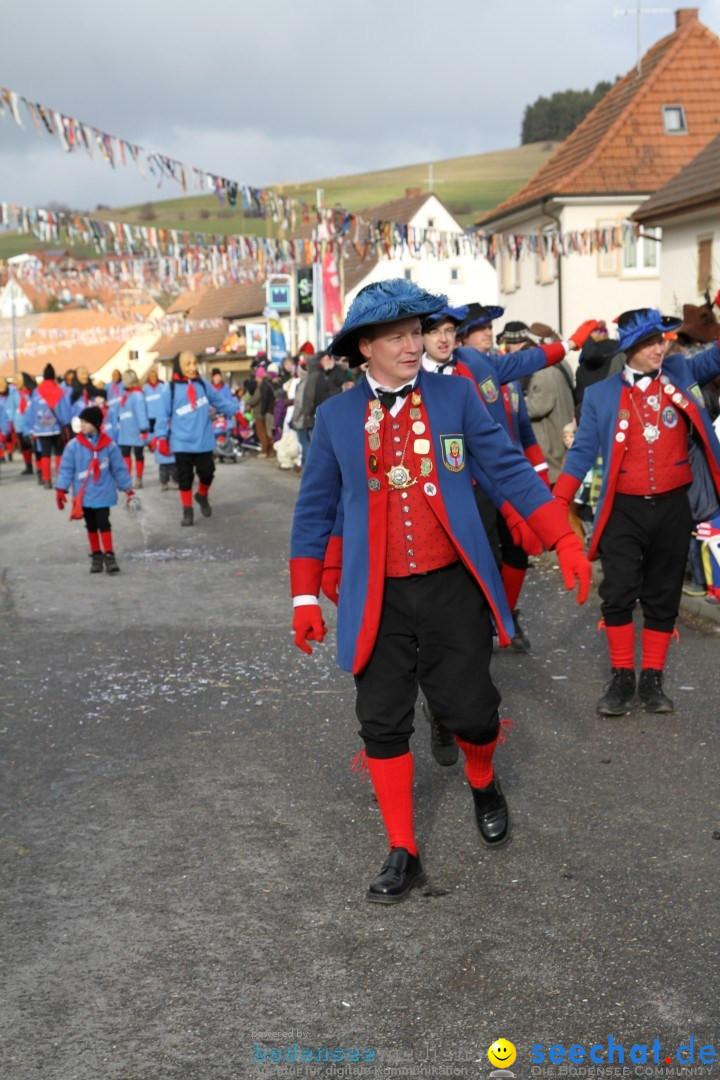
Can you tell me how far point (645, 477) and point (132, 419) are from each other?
52.4 feet

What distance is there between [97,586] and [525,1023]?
8390 millimetres

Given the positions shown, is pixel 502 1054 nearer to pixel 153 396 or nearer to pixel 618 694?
pixel 618 694

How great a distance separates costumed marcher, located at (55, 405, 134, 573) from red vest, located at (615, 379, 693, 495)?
6671 mm

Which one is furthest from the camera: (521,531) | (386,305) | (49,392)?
(49,392)

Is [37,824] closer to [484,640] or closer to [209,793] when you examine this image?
[209,793]

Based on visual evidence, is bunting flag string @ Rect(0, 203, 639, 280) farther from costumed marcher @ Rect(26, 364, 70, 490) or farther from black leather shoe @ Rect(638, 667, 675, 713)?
black leather shoe @ Rect(638, 667, 675, 713)

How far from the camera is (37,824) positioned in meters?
5.19

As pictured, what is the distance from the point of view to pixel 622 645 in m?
6.56

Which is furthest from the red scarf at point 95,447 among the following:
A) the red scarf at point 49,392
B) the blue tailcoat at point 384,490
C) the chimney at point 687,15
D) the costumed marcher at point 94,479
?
the chimney at point 687,15

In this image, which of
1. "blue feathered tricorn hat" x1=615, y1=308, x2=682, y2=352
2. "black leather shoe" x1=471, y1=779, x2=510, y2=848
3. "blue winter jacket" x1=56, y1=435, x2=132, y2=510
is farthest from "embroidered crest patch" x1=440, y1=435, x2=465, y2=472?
"blue winter jacket" x1=56, y1=435, x2=132, y2=510

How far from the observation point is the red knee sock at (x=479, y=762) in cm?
463

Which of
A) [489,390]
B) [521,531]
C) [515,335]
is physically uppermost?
[515,335]

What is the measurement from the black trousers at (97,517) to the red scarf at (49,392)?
11.4 meters

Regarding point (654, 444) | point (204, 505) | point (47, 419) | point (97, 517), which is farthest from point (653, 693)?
Result: point (47, 419)
